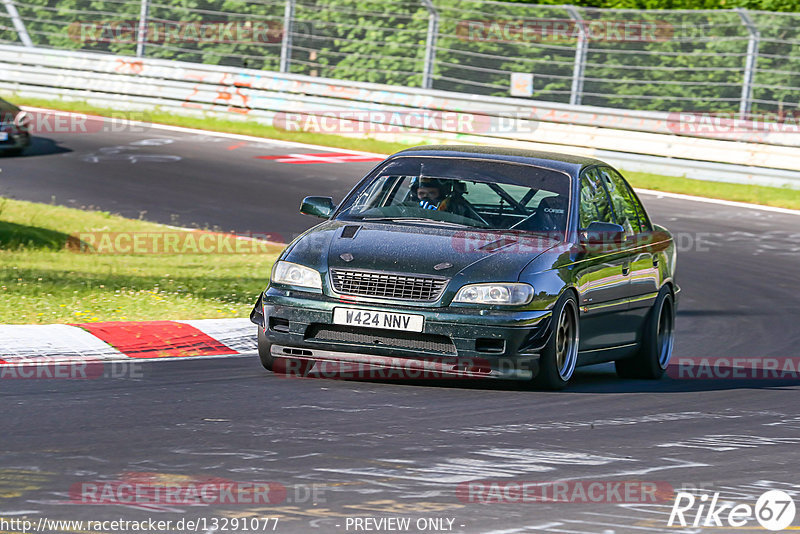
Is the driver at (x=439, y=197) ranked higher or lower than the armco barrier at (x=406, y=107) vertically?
higher

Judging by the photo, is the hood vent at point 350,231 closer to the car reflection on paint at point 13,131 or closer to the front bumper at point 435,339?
the front bumper at point 435,339

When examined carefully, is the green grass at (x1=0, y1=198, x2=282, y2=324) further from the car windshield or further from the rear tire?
the rear tire

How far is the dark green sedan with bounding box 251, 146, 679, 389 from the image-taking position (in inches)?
327

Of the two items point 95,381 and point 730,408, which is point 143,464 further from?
point 730,408

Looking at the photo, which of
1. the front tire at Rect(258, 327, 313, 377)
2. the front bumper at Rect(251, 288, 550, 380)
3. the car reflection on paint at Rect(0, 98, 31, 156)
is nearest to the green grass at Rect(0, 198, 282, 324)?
the front tire at Rect(258, 327, 313, 377)

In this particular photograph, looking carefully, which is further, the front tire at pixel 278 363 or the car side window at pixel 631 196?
the car side window at pixel 631 196

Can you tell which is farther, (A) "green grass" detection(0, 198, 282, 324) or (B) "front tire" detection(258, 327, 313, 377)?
(A) "green grass" detection(0, 198, 282, 324)

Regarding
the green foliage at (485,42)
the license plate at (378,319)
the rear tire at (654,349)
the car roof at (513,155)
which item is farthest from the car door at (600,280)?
the green foliage at (485,42)

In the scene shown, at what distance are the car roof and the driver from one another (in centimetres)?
32

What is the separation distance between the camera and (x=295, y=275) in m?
8.54

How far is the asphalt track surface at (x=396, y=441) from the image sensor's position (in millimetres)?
5504

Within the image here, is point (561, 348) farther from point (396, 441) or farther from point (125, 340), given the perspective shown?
point (125, 340)

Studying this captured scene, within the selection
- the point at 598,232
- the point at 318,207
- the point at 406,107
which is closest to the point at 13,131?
the point at 406,107

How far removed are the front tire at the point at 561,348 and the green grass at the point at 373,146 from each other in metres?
12.2
